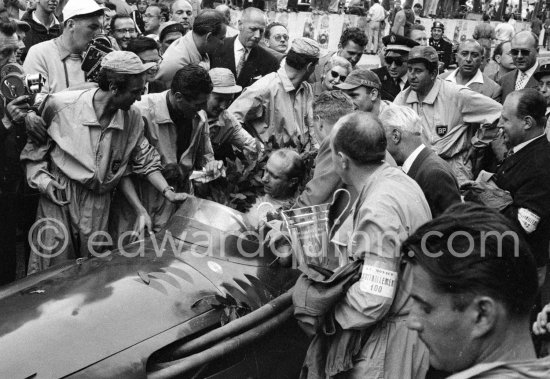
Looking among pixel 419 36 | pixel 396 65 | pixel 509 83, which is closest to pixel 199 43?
pixel 396 65

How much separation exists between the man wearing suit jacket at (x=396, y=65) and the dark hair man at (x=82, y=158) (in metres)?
4.05

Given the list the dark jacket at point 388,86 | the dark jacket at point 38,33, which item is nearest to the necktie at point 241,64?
the dark jacket at point 388,86

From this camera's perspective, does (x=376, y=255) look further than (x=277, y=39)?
No

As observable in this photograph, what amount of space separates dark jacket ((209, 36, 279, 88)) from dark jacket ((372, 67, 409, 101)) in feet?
4.09

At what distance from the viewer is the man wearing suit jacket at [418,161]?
14.7ft

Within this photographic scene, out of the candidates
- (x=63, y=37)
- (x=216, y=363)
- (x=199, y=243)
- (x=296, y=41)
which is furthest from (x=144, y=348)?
(x=296, y=41)

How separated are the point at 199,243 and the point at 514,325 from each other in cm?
272

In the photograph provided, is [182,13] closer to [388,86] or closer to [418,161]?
[388,86]

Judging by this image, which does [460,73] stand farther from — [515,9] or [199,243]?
[515,9]

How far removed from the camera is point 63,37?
625 cm

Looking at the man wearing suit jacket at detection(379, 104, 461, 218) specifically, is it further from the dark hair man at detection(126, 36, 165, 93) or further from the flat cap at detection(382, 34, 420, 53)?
the flat cap at detection(382, 34, 420, 53)

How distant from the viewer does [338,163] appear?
3.93 m

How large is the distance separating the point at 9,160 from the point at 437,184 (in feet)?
10.3

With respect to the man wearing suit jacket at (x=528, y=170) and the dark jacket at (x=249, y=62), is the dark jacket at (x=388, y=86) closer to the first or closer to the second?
the dark jacket at (x=249, y=62)
